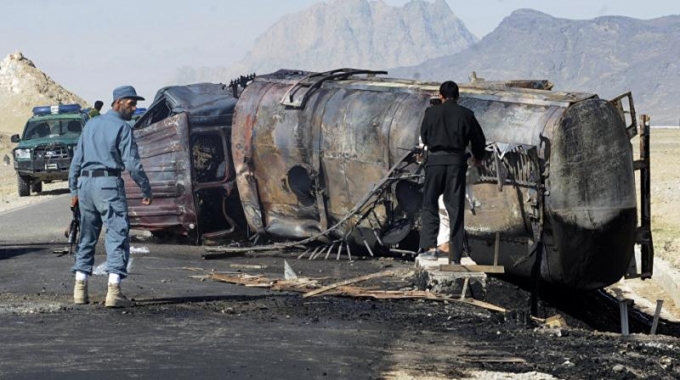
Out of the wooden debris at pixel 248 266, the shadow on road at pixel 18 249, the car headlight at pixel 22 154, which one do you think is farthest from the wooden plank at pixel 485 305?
the car headlight at pixel 22 154

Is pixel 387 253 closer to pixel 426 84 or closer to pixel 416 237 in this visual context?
pixel 416 237

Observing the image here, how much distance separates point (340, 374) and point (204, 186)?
9.36 meters

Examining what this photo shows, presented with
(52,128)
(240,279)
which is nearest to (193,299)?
(240,279)

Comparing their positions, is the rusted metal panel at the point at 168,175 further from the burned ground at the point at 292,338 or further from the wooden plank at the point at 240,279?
the burned ground at the point at 292,338

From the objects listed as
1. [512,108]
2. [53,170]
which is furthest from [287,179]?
[53,170]

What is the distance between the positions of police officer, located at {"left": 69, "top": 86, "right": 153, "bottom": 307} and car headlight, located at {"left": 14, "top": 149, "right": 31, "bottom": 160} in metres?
20.8

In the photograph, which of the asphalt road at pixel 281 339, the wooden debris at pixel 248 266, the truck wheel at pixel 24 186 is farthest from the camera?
the truck wheel at pixel 24 186

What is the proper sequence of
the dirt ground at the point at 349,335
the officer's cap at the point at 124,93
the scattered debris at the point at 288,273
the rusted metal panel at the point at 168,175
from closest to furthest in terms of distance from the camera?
the dirt ground at the point at 349,335 < the officer's cap at the point at 124,93 < the scattered debris at the point at 288,273 < the rusted metal panel at the point at 168,175

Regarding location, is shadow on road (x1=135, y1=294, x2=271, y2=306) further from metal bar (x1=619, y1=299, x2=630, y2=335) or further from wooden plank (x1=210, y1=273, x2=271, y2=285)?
metal bar (x1=619, y1=299, x2=630, y2=335)

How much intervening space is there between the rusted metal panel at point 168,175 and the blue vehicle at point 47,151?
1459cm

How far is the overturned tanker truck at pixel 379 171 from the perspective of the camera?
12125 millimetres

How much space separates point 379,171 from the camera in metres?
14.5

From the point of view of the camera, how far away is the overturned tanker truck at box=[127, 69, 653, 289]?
12.1 m

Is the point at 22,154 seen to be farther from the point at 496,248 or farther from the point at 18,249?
the point at 496,248
